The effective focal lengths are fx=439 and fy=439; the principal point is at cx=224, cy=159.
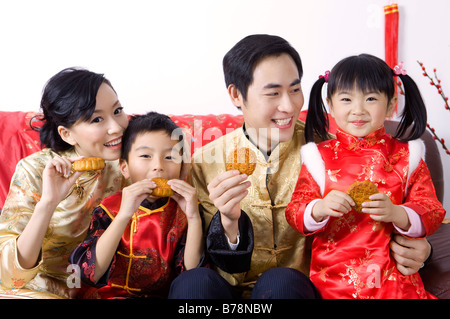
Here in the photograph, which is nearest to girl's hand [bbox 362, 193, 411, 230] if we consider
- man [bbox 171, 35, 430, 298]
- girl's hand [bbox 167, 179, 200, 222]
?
man [bbox 171, 35, 430, 298]

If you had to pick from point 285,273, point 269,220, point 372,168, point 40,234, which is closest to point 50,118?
point 40,234

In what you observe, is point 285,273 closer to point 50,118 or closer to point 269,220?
point 269,220

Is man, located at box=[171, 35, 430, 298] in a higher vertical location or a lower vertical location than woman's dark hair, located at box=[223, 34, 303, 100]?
lower

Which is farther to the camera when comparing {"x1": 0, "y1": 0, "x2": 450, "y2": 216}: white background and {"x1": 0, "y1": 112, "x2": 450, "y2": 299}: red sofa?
{"x1": 0, "y1": 0, "x2": 450, "y2": 216}: white background

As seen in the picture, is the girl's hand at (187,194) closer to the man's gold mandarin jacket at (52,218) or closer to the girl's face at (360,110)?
the man's gold mandarin jacket at (52,218)

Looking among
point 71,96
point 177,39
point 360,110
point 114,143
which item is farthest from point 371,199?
point 177,39

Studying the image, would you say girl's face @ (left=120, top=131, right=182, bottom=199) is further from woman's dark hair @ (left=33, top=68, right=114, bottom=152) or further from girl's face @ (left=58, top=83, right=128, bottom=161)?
woman's dark hair @ (left=33, top=68, right=114, bottom=152)

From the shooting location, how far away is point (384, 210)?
1.16 meters

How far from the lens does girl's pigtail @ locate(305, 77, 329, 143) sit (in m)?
1.47

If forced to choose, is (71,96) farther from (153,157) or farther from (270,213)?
(270,213)

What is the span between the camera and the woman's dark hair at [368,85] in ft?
4.23

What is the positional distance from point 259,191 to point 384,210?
44 centimetres

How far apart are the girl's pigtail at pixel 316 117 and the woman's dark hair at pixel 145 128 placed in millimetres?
433
